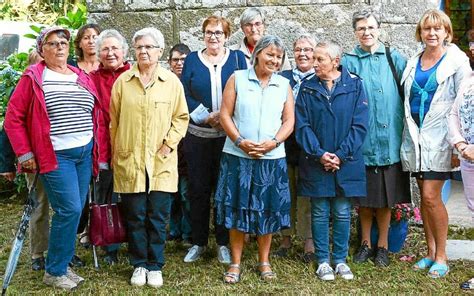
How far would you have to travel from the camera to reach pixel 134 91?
448 centimetres

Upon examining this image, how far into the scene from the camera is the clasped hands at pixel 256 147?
447cm

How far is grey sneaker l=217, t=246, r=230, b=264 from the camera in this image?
500 centimetres

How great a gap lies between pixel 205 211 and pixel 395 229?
1.46 metres

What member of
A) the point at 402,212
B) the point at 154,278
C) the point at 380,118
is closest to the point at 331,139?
the point at 380,118

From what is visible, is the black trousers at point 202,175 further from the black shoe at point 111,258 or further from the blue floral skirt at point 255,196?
the black shoe at point 111,258

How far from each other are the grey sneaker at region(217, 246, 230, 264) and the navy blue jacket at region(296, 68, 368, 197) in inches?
31.3

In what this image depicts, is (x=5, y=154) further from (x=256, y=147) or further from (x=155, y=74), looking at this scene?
Result: (x=256, y=147)

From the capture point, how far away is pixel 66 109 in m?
4.28

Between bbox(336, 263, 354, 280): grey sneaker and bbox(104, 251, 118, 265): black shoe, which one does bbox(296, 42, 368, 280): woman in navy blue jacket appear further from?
bbox(104, 251, 118, 265): black shoe

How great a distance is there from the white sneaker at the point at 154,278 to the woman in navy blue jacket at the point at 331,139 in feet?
3.59

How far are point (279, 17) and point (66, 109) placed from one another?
2448 millimetres

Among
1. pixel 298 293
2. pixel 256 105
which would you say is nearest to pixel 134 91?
pixel 256 105

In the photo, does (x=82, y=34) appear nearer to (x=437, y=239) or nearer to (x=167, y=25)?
(x=167, y=25)

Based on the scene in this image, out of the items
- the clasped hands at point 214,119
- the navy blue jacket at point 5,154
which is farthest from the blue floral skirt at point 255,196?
the navy blue jacket at point 5,154
